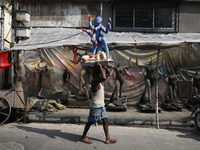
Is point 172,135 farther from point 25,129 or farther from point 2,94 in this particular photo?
point 2,94

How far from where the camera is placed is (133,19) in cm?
968

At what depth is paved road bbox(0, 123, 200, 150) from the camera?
160 inches

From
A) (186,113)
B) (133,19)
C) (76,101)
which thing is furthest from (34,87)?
(186,113)

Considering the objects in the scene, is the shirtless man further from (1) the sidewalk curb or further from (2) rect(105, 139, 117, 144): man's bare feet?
(1) the sidewalk curb

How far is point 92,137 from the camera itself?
4.68 metres

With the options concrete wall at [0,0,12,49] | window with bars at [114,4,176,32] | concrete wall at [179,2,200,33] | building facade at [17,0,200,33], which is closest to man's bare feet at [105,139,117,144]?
building facade at [17,0,200,33]

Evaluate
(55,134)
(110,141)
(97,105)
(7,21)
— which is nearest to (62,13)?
(7,21)

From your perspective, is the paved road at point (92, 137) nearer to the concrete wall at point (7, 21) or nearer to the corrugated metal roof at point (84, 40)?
the corrugated metal roof at point (84, 40)

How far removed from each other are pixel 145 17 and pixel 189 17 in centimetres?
245

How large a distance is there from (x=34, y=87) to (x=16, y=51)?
11.1ft

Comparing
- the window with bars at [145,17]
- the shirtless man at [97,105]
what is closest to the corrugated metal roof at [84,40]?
the shirtless man at [97,105]

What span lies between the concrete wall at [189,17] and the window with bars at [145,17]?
473 mm

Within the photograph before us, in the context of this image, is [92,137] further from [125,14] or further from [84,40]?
[125,14]

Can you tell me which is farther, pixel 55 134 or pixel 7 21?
pixel 7 21
